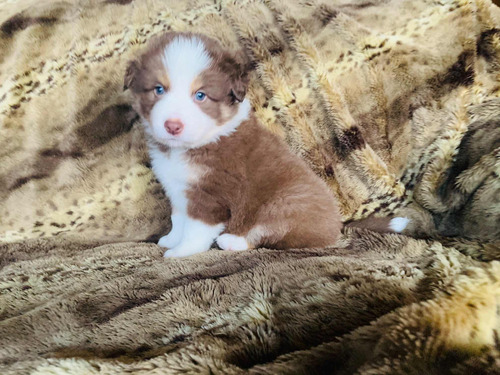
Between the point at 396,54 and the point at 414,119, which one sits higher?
the point at 396,54

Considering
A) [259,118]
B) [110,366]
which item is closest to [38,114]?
[259,118]

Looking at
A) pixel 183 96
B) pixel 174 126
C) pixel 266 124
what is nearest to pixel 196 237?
pixel 174 126

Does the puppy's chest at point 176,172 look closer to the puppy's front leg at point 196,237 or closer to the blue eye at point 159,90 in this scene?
the puppy's front leg at point 196,237

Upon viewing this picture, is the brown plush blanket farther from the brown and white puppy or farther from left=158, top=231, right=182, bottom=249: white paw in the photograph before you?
the brown and white puppy

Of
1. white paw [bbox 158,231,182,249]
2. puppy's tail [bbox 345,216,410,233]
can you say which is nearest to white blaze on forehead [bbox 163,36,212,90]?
white paw [bbox 158,231,182,249]

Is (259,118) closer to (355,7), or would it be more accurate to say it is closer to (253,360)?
(355,7)

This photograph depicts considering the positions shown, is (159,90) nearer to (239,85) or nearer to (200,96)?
(200,96)

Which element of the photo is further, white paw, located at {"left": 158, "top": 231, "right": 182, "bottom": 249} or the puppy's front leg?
white paw, located at {"left": 158, "top": 231, "right": 182, "bottom": 249}

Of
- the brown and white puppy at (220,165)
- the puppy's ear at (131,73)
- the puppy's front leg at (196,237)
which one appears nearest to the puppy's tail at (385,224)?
the brown and white puppy at (220,165)
